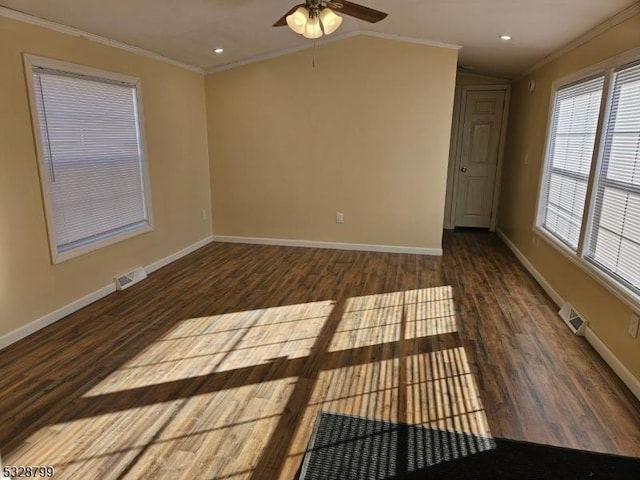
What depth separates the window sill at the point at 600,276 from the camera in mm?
2447

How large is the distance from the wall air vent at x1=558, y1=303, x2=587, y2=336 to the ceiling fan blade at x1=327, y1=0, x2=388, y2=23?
2.66 meters

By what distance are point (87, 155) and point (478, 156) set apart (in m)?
5.40

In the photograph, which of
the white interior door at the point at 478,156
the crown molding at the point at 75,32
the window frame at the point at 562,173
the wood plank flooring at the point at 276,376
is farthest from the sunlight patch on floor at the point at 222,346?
the white interior door at the point at 478,156

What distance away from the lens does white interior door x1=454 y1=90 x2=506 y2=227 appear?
20.4 feet

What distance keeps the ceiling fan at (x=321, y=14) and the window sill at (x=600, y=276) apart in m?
2.31

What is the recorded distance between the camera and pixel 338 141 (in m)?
5.15

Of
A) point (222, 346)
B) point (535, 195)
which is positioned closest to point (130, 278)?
point (222, 346)

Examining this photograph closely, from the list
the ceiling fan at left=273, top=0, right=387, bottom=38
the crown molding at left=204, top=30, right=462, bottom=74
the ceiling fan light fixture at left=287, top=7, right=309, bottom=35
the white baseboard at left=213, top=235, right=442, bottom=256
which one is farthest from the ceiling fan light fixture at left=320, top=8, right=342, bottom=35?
the white baseboard at left=213, top=235, right=442, bottom=256

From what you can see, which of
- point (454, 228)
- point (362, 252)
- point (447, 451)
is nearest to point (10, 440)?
point (447, 451)

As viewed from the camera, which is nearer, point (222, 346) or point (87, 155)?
point (222, 346)

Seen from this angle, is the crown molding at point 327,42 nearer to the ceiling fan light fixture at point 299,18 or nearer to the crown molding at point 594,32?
the crown molding at point 594,32

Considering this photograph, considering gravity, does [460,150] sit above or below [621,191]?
above

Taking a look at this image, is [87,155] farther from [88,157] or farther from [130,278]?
[130,278]

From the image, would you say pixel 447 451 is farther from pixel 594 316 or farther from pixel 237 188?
pixel 237 188
